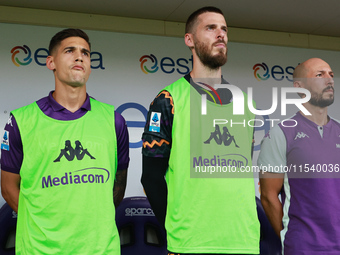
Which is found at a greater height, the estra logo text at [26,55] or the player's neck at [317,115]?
the estra logo text at [26,55]

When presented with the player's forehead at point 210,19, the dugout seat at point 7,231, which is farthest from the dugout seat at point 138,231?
the player's forehead at point 210,19

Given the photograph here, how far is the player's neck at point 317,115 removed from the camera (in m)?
2.73

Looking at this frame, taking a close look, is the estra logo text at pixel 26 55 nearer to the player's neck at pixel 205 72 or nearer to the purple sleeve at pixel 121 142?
the purple sleeve at pixel 121 142

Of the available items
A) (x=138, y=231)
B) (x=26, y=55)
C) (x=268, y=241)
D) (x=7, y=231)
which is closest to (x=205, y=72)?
(x=138, y=231)

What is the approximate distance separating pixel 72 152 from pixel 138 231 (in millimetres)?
1390

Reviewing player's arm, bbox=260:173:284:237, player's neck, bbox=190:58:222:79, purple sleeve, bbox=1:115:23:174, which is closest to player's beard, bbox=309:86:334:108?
player's arm, bbox=260:173:284:237

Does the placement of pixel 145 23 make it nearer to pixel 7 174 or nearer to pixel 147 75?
pixel 147 75

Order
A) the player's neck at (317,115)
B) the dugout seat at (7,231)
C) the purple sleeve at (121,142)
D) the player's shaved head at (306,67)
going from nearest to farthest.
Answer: the purple sleeve at (121,142), the player's neck at (317,115), the player's shaved head at (306,67), the dugout seat at (7,231)

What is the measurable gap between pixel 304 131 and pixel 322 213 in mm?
479

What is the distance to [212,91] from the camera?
2270 mm

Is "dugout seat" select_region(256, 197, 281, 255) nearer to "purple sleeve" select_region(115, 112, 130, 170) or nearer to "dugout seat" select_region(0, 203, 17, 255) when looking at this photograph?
"purple sleeve" select_region(115, 112, 130, 170)

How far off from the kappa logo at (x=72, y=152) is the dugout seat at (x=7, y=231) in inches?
53.1

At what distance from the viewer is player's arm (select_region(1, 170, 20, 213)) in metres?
2.45

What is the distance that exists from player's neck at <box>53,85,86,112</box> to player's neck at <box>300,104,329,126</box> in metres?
1.31
